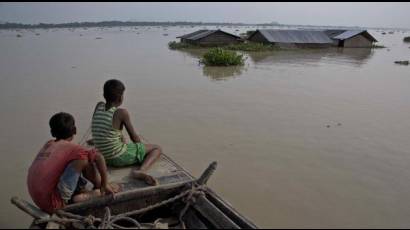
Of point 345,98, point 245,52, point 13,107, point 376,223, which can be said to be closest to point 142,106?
point 13,107

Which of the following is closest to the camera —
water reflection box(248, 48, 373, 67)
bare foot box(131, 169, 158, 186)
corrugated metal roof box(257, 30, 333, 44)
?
bare foot box(131, 169, 158, 186)

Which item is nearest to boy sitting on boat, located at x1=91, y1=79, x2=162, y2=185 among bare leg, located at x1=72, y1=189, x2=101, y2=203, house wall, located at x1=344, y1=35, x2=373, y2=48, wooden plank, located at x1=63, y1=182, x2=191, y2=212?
wooden plank, located at x1=63, y1=182, x2=191, y2=212

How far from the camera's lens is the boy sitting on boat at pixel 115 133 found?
3172 mm

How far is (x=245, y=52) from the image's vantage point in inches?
897

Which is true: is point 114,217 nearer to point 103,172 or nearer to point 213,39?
point 103,172

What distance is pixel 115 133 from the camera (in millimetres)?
3295

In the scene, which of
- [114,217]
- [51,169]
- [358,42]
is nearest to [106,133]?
[51,169]

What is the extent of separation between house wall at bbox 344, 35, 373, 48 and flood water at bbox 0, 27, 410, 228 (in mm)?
15697

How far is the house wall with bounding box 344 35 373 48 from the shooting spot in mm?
27292

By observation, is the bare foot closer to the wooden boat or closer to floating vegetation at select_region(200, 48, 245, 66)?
the wooden boat

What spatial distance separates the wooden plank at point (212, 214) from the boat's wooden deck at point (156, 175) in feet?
1.37

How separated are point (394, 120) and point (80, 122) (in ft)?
20.2

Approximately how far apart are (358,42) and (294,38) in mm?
5607

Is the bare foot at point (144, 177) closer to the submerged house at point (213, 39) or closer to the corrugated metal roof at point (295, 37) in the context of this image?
the corrugated metal roof at point (295, 37)
